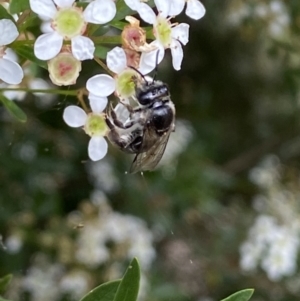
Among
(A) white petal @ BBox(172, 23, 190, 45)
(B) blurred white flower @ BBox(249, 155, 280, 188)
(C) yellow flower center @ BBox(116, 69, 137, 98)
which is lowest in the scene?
(B) blurred white flower @ BBox(249, 155, 280, 188)

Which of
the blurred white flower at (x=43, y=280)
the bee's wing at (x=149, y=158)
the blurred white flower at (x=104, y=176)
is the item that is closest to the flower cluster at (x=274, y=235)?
the blurred white flower at (x=104, y=176)

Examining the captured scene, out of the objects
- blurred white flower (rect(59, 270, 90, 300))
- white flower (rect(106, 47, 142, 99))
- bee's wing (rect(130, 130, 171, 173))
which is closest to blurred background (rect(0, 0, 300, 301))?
blurred white flower (rect(59, 270, 90, 300))

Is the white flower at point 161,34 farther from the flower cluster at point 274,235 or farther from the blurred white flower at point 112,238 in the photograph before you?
the flower cluster at point 274,235

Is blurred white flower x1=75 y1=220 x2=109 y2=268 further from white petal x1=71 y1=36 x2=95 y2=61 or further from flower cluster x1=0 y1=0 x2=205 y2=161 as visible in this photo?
white petal x1=71 y1=36 x2=95 y2=61

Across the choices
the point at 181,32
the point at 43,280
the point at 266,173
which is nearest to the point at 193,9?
the point at 181,32

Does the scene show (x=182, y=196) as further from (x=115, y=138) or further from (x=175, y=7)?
(x=175, y=7)

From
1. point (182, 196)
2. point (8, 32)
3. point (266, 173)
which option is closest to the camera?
point (8, 32)

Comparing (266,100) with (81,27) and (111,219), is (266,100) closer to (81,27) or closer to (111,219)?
(111,219)
